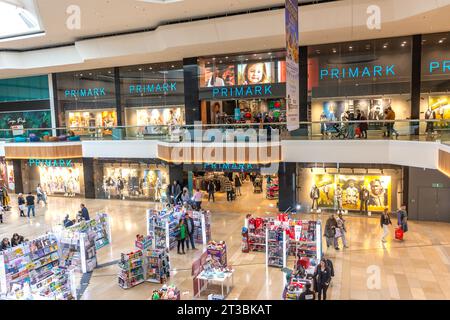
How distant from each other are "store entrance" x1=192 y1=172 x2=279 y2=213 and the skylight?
1104 centimetres

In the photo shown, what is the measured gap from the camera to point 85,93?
2438 cm

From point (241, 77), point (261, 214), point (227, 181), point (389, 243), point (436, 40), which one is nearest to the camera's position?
point (389, 243)

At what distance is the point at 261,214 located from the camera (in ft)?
58.0

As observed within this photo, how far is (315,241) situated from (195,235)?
471 centimetres

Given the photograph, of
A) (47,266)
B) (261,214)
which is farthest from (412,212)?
(47,266)

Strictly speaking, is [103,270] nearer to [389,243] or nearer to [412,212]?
[389,243]

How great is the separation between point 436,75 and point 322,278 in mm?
12235

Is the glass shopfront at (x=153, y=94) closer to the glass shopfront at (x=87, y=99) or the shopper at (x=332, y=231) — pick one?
the glass shopfront at (x=87, y=99)

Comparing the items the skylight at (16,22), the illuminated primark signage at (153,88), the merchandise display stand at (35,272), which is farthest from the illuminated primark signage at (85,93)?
the merchandise display stand at (35,272)

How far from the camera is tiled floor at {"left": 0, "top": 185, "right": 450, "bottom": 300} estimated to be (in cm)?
965

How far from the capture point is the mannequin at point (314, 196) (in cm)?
1784
